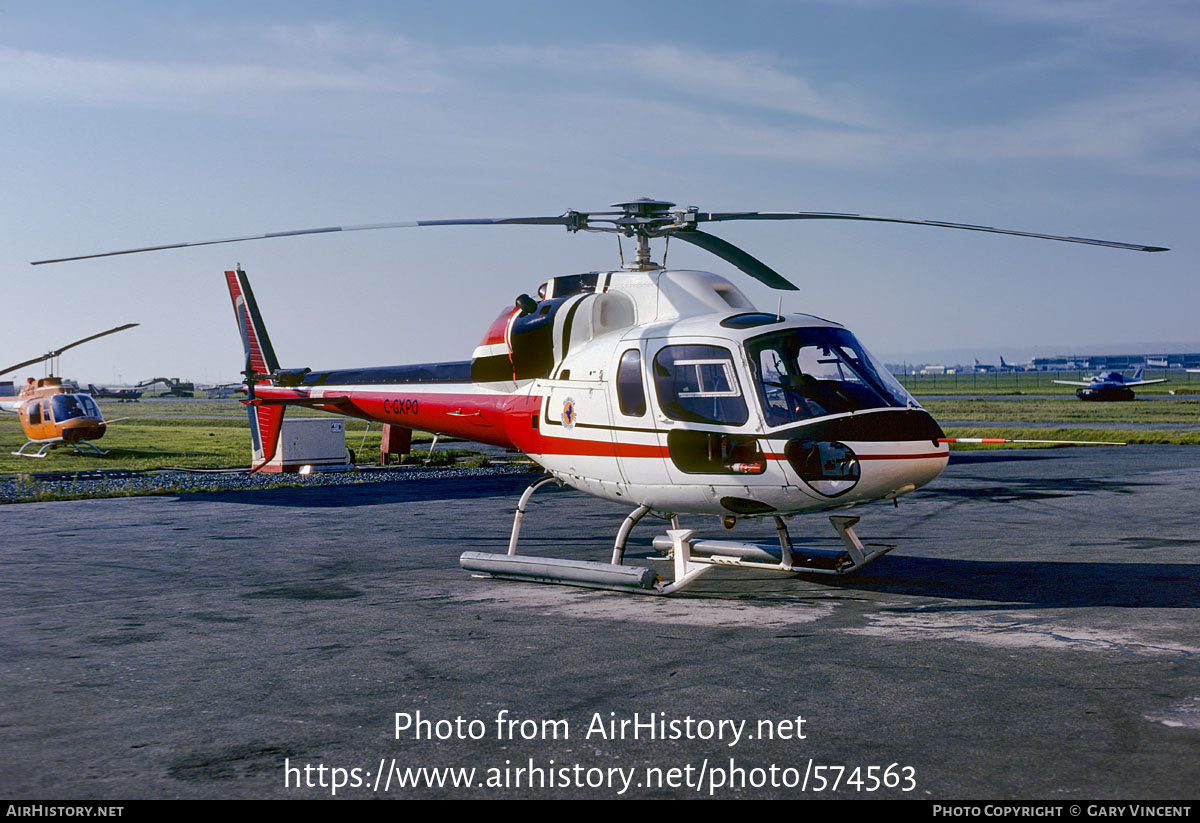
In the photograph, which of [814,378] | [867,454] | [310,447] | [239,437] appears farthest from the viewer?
[239,437]

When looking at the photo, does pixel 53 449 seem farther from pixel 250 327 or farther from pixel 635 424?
pixel 635 424

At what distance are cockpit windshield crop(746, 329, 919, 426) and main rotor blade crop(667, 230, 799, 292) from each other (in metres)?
1.35

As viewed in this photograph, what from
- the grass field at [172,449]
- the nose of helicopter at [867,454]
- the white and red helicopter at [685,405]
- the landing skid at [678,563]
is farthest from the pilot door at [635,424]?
the grass field at [172,449]

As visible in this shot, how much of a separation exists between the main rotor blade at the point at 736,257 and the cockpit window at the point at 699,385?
1.57 metres

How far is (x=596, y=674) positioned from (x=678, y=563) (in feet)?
11.1

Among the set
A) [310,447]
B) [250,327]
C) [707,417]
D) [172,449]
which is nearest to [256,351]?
[250,327]

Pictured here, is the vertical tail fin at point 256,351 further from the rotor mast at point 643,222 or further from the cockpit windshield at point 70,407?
the cockpit windshield at point 70,407

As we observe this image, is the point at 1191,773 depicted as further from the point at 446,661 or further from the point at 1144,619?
the point at 446,661

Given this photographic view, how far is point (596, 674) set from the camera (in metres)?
7.87

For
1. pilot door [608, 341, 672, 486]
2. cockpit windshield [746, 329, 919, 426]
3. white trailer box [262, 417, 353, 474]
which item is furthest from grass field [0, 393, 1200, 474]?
cockpit windshield [746, 329, 919, 426]

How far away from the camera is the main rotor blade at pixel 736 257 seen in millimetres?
11711

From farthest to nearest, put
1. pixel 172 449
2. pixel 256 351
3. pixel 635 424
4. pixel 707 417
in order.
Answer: pixel 172 449
pixel 256 351
pixel 635 424
pixel 707 417

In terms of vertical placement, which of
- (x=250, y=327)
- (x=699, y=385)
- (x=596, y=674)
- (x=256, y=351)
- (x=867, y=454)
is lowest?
(x=596, y=674)
